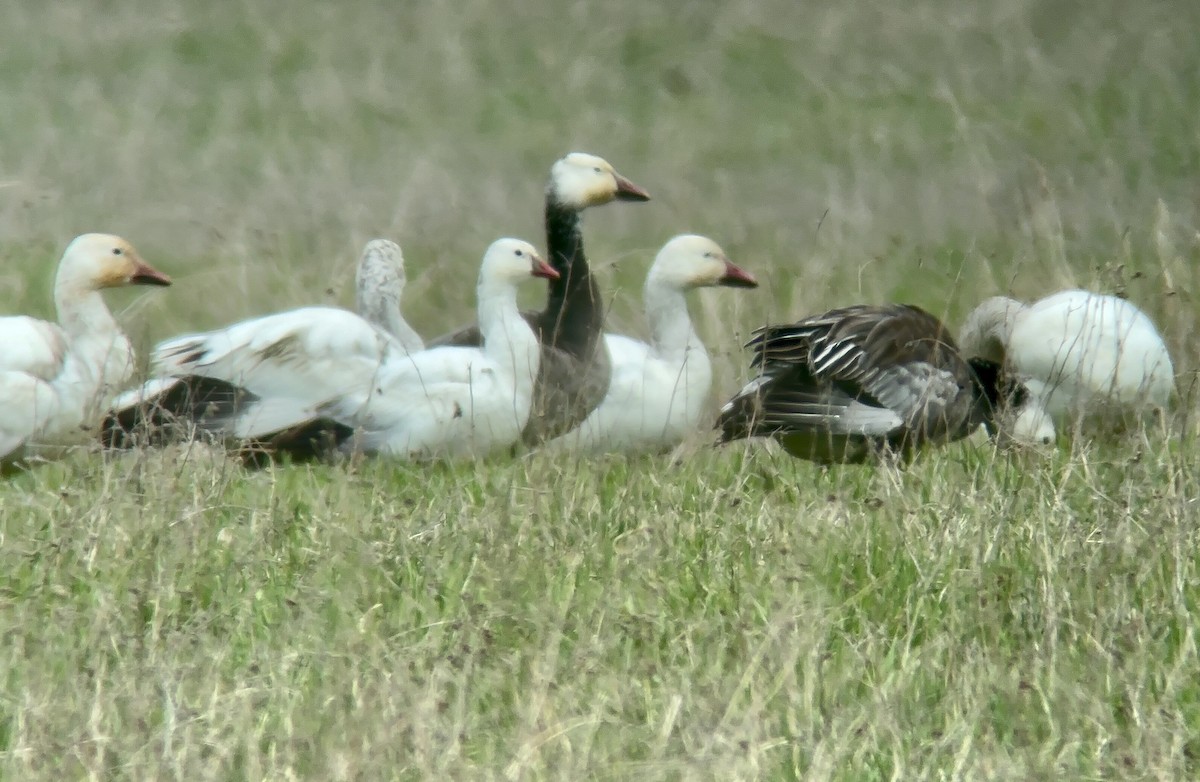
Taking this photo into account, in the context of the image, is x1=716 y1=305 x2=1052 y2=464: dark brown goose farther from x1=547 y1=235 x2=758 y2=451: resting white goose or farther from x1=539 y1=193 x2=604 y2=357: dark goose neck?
x1=539 y1=193 x2=604 y2=357: dark goose neck

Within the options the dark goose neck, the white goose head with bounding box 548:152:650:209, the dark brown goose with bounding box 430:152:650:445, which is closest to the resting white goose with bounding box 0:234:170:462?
the dark brown goose with bounding box 430:152:650:445

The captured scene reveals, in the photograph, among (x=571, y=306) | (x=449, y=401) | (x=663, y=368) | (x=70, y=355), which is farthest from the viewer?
(x=571, y=306)

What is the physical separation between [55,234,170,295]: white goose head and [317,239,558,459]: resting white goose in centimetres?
106

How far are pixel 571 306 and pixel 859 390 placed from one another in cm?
173

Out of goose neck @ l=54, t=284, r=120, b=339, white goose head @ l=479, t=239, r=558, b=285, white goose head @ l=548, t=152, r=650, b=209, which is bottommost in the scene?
goose neck @ l=54, t=284, r=120, b=339

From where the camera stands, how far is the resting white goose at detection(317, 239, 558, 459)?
5.65m

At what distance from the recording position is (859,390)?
5473 millimetres

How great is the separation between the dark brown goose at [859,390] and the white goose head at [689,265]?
3.32ft

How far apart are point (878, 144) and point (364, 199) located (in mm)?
4183

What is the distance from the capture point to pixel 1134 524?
3875mm

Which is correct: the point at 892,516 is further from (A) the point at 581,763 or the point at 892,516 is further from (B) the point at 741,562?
(A) the point at 581,763

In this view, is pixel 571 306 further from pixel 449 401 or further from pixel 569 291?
pixel 449 401

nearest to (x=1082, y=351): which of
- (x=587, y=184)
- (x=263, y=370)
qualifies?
(x=587, y=184)

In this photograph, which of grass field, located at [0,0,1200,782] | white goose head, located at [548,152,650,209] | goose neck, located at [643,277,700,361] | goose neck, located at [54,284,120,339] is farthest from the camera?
white goose head, located at [548,152,650,209]
